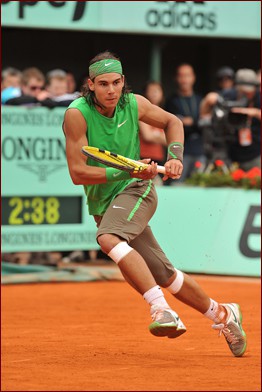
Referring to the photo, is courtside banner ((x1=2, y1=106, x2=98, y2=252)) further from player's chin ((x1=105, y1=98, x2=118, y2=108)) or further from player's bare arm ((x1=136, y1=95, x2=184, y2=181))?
player's chin ((x1=105, y1=98, x2=118, y2=108))

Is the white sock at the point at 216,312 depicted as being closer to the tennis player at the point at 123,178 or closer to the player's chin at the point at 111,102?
the tennis player at the point at 123,178

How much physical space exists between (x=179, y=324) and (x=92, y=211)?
109cm

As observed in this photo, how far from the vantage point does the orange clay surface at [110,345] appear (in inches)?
290

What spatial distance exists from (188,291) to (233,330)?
1.86ft

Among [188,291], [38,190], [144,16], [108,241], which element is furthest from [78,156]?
[144,16]

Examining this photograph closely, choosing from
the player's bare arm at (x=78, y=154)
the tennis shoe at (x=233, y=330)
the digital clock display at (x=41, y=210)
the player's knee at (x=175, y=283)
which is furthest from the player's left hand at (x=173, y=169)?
the digital clock display at (x=41, y=210)

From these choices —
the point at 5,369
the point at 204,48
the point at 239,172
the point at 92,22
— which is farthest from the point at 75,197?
the point at 204,48

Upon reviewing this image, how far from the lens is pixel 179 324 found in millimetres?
6988

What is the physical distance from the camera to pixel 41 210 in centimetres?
1337

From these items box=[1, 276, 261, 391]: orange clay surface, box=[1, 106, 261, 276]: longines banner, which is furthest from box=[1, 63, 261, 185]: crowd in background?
box=[1, 276, 261, 391]: orange clay surface

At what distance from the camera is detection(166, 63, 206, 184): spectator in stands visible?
1497 centimetres

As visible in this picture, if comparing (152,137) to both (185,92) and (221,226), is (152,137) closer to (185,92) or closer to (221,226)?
(185,92)

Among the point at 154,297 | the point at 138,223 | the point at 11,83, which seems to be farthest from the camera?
the point at 11,83

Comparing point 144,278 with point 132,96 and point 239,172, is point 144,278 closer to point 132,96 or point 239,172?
point 132,96
